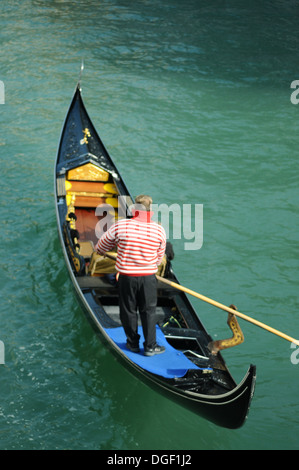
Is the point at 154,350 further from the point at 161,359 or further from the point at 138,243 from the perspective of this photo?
the point at 138,243

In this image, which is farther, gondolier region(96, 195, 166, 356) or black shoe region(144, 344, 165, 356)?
black shoe region(144, 344, 165, 356)

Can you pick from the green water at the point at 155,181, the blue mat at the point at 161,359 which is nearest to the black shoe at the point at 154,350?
the blue mat at the point at 161,359

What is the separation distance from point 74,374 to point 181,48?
772 centimetres

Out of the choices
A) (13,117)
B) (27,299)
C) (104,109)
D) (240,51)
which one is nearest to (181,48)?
(240,51)

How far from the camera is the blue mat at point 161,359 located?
368 cm

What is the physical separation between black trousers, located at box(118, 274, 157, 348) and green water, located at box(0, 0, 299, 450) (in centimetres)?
66

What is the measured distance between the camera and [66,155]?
6234 millimetres

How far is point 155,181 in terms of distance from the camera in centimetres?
699

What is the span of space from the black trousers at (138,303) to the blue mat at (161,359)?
0.30 ft

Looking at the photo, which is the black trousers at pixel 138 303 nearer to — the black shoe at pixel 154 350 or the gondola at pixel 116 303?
the black shoe at pixel 154 350

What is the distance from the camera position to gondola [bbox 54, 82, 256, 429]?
3549 millimetres

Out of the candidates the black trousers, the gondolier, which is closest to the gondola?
the black trousers

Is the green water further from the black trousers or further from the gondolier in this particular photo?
the gondolier

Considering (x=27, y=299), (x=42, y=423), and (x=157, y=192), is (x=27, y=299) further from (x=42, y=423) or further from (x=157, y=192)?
(x=157, y=192)
